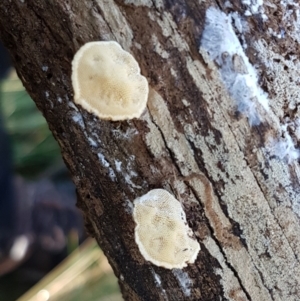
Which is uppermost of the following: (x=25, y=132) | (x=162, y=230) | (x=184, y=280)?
(x=162, y=230)

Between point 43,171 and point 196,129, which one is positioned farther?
point 43,171

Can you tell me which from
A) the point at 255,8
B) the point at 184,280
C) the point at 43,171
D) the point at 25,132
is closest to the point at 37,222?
the point at 43,171

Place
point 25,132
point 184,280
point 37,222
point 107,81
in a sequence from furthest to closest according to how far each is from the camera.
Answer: point 37,222
point 25,132
point 184,280
point 107,81

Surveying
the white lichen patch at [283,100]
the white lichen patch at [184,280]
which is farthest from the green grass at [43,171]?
the white lichen patch at [283,100]

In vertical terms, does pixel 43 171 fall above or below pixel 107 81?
below

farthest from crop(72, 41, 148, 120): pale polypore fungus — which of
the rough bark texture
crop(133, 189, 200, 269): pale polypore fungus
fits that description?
crop(133, 189, 200, 269): pale polypore fungus

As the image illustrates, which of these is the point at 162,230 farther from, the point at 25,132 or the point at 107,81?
the point at 25,132

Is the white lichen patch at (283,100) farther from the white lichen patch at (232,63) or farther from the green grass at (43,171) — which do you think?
the green grass at (43,171)
